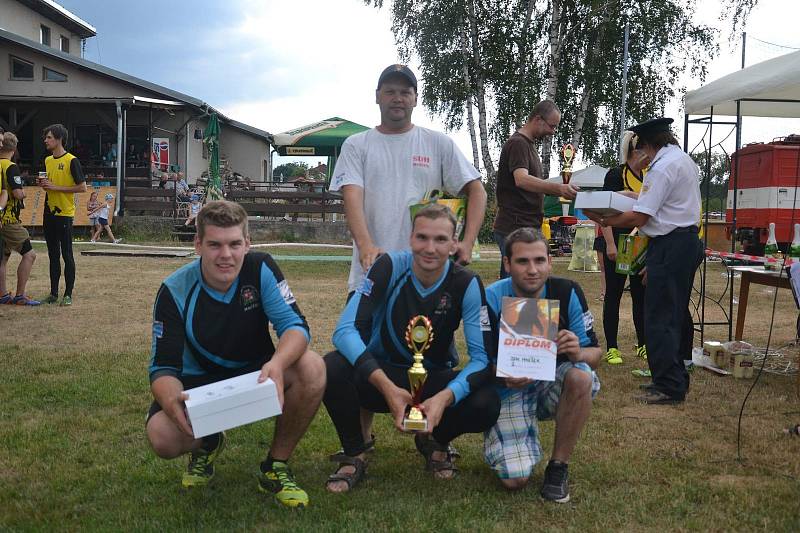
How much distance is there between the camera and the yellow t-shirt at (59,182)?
25.8ft

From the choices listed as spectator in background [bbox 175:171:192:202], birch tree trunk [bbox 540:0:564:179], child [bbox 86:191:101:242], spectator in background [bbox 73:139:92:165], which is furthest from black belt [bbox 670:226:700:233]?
spectator in background [bbox 73:139:92:165]

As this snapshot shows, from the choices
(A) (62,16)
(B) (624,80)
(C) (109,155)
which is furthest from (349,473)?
(A) (62,16)

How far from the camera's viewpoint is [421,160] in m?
3.66

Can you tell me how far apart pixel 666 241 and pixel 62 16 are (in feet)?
101

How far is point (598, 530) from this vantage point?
8.97ft

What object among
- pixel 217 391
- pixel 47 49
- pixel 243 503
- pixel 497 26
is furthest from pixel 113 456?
pixel 47 49

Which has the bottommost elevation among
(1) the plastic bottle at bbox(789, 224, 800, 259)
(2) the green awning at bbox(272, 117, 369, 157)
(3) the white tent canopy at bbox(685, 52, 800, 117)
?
(1) the plastic bottle at bbox(789, 224, 800, 259)

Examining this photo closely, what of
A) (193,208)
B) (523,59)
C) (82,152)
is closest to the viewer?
(523,59)

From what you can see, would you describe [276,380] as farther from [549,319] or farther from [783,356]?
[783,356]

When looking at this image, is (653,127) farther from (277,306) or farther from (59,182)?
(59,182)

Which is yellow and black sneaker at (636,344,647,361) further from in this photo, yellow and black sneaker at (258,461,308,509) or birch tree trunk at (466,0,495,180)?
birch tree trunk at (466,0,495,180)

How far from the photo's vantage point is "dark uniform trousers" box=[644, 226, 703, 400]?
4.60 metres

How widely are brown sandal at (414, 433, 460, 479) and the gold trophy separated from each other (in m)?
0.46

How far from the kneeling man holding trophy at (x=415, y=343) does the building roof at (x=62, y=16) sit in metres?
29.4
